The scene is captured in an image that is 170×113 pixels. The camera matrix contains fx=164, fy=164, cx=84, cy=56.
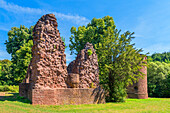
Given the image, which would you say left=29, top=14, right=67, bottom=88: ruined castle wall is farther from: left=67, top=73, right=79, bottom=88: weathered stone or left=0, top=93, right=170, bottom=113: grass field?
left=0, top=93, right=170, bottom=113: grass field

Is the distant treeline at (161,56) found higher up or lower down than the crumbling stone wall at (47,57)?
higher up

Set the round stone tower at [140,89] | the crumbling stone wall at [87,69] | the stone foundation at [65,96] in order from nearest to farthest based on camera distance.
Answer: the stone foundation at [65,96]
the crumbling stone wall at [87,69]
the round stone tower at [140,89]

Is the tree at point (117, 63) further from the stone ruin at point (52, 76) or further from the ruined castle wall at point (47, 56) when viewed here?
the ruined castle wall at point (47, 56)

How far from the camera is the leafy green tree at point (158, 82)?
34031mm

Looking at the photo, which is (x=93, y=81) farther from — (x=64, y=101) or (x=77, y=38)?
(x=77, y=38)

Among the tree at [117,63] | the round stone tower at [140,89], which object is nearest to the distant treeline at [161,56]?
the round stone tower at [140,89]

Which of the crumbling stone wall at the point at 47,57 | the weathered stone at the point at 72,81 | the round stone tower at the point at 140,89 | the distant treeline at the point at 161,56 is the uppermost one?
the distant treeline at the point at 161,56

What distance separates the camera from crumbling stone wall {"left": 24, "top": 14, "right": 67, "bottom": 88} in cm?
1395

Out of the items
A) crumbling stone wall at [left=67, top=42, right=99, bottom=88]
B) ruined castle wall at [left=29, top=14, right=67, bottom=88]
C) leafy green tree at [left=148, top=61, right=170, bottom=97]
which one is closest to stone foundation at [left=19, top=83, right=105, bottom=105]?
ruined castle wall at [left=29, top=14, right=67, bottom=88]

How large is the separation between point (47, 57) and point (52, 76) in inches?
68.9

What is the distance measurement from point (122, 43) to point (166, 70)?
24.7 m

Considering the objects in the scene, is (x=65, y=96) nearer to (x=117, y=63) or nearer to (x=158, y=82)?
(x=117, y=63)

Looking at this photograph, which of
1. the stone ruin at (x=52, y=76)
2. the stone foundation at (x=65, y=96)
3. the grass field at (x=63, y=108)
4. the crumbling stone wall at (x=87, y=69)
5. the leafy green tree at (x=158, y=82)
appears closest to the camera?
the grass field at (x=63, y=108)

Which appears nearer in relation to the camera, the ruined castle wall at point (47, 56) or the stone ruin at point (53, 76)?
the stone ruin at point (53, 76)
